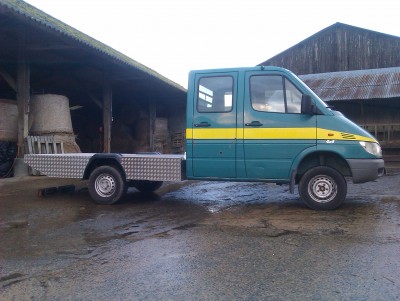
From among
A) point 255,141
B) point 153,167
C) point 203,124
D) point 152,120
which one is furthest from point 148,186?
point 152,120

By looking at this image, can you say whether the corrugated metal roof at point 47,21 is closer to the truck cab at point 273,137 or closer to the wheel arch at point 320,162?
the truck cab at point 273,137

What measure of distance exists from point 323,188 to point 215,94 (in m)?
2.47

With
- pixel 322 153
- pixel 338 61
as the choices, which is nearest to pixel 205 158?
pixel 322 153

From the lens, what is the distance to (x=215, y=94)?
6953 millimetres

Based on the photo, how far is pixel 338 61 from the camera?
25.0 metres

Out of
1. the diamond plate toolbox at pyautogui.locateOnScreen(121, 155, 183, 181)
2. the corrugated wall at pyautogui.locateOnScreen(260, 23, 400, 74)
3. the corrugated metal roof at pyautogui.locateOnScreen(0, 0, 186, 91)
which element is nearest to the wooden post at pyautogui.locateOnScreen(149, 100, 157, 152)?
the corrugated metal roof at pyautogui.locateOnScreen(0, 0, 186, 91)

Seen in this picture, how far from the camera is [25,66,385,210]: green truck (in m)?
6.42

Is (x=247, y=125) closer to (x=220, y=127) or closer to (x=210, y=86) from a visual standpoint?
(x=220, y=127)

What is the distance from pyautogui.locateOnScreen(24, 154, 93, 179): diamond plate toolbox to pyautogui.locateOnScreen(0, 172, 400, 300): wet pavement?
62cm

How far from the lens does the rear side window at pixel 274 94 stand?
6.62m

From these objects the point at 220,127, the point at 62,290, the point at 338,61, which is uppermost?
the point at 338,61

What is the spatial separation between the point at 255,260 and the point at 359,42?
23.6m

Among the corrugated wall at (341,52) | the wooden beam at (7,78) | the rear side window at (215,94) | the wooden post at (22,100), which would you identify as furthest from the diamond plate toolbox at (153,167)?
the corrugated wall at (341,52)

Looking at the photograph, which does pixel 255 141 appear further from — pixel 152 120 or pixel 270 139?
pixel 152 120
